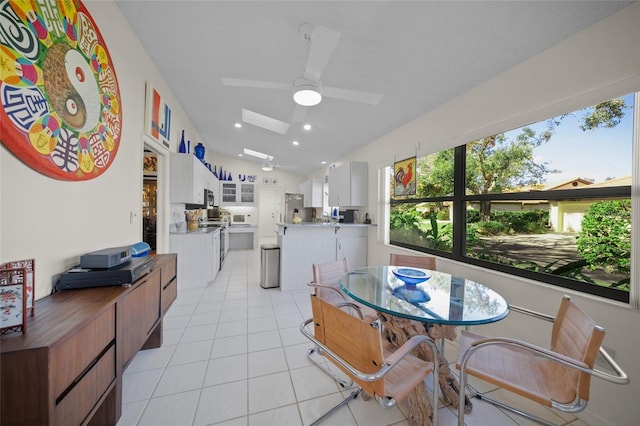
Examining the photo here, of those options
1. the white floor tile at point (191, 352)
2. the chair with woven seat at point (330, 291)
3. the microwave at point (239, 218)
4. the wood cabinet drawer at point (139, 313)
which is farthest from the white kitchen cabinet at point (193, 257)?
the microwave at point (239, 218)

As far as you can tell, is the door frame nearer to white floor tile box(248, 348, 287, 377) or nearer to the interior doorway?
the interior doorway

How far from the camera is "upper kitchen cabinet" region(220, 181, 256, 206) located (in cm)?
734

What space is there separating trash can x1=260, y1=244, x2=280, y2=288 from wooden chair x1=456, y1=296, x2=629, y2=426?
2866 millimetres

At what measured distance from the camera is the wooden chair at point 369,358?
1028 mm

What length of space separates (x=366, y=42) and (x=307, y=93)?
68cm

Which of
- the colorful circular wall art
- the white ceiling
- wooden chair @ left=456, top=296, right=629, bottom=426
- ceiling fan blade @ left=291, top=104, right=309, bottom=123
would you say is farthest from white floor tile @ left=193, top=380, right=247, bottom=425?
the white ceiling

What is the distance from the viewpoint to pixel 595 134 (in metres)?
1.66

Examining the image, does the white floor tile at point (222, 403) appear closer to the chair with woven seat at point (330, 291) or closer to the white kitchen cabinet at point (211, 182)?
the chair with woven seat at point (330, 291)

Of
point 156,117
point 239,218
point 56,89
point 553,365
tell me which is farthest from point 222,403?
point 239,218

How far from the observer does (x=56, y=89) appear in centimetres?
131

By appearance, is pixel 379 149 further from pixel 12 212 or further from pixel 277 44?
pixel 12 212

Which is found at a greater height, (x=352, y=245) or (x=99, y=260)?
(x=99, y=260)

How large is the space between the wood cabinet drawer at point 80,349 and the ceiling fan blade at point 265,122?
364 cm

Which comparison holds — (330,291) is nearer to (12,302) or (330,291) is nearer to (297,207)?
(12,302)
